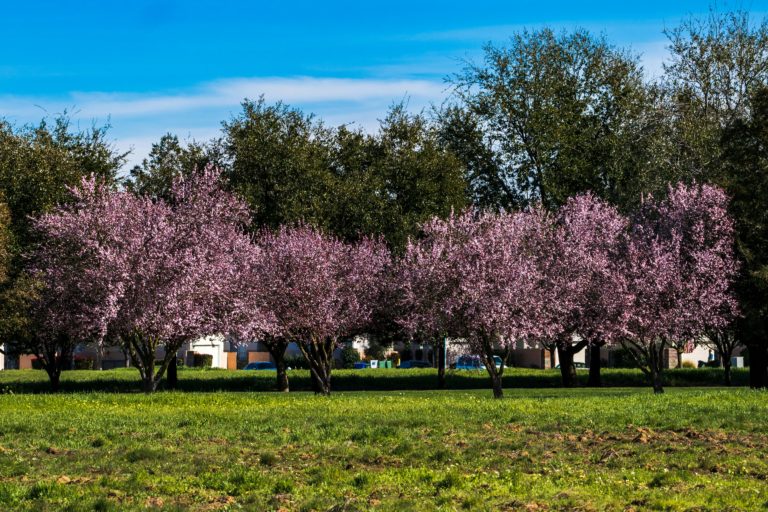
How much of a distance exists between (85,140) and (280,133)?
11.7m

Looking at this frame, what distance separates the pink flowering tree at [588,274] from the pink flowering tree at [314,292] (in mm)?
9373

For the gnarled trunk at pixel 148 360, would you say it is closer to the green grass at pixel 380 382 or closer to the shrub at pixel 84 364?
the green grass at pixel 380 382

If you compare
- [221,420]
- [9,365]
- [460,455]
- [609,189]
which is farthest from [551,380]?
[9,365]

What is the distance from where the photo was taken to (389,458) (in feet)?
59.2

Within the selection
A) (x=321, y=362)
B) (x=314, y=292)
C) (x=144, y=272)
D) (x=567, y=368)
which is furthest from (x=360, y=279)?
(x=567, y=368)

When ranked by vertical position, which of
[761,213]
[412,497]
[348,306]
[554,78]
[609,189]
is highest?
[554,78]

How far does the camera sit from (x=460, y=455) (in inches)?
716

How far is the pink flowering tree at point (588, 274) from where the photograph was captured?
45625mm

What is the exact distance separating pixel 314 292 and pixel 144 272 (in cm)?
737

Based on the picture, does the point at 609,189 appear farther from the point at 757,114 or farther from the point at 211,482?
the point at 211,482

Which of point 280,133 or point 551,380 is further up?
point 280,133

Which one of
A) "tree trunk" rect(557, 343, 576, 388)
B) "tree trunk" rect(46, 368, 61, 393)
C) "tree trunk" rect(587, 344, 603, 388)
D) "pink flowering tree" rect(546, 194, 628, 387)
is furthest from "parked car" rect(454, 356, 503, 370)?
"tree trunk" rect(46, 368, 61, 393)

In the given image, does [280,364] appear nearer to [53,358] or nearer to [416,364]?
[53,358]

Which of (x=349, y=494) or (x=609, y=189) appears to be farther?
(x=609, y=189)
